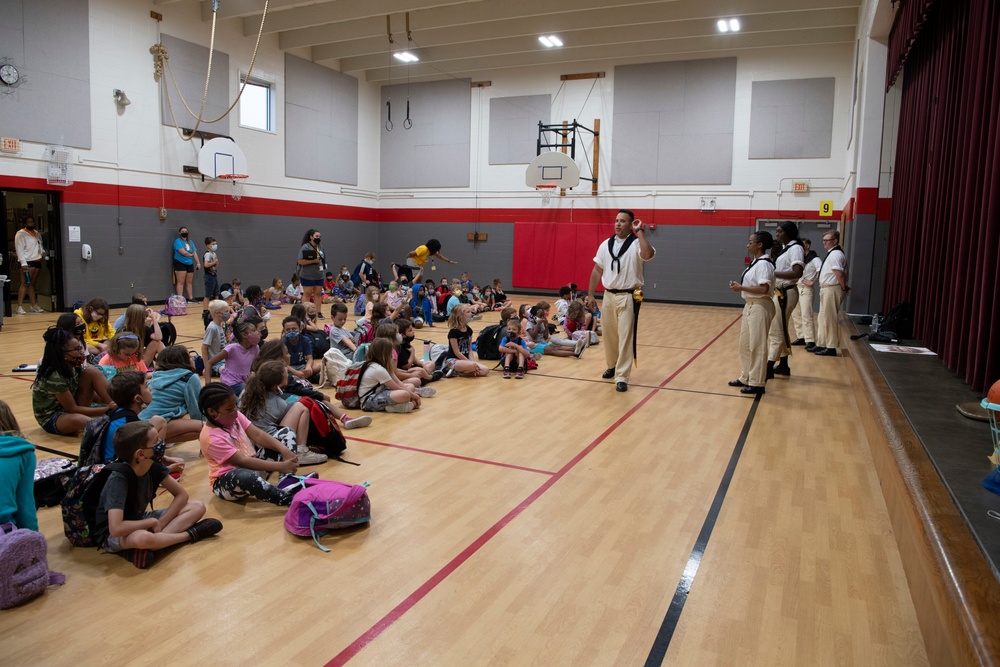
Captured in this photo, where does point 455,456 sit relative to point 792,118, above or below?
below

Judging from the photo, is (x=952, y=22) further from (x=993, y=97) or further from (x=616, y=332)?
(x=616, y=332)

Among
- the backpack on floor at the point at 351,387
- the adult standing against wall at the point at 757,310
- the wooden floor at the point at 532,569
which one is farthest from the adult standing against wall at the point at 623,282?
the backpack on floor at the point at 351,387

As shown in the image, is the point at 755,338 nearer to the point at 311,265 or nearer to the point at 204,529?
the point at 204,529

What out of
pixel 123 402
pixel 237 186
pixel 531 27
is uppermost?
pixel 531 27

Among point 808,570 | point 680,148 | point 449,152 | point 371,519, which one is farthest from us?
point 449,152

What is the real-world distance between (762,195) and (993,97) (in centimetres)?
1298

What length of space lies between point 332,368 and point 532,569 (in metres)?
4.49

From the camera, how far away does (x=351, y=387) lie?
623 cm

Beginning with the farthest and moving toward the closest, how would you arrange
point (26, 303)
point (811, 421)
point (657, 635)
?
1. point (26, 303)
2. point (811, 421)
3. point (657, 635)

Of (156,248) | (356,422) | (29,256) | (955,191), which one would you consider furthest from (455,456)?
(156,248)

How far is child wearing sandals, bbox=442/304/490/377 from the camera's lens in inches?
306

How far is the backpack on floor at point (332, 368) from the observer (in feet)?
23.6

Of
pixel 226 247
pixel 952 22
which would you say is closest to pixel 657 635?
pixel 952 22

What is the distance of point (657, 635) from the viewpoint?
2.68 m
